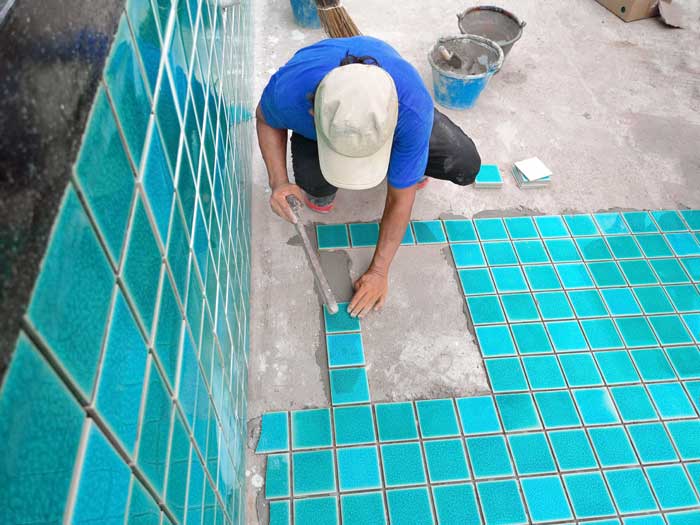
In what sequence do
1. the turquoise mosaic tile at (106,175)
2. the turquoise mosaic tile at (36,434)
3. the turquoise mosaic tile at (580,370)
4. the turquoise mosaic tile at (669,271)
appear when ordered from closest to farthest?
the turquoise mosaic tile at (36,434) < the turquoise mosaic tile at (106,175) < the turquoise mosaic tile at (580,370) < the turquoise mosaic tile at (669,271)

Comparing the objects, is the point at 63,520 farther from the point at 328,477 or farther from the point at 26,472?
the point at 328,477

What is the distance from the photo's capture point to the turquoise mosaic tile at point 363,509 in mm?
1721

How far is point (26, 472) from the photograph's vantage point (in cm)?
41

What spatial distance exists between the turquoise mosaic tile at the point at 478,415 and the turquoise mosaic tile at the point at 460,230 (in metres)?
0.83

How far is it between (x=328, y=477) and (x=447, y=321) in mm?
853

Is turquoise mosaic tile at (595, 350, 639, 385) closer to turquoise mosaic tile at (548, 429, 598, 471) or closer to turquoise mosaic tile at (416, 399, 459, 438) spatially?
turquoise mosaic tile at (548, 429, 598, 471)

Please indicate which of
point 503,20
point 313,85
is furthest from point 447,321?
point 503,20

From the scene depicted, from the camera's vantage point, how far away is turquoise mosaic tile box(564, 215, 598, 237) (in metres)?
2.54

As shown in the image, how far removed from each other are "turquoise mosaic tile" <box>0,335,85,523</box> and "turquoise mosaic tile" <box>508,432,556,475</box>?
1754 mm

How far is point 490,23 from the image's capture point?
3.42m

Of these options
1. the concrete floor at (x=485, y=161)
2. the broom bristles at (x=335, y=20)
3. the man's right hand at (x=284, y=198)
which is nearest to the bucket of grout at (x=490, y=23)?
the concrete floor at (x=485, y=161)

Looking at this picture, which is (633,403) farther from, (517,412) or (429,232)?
(429,232)

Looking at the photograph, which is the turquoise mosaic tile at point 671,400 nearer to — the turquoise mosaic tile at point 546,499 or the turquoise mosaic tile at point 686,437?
the turquoise mosaic tile at point 686,437

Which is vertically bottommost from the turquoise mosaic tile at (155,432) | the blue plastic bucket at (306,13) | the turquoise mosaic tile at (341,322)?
the turquoise mosaic tile at (341,322)
